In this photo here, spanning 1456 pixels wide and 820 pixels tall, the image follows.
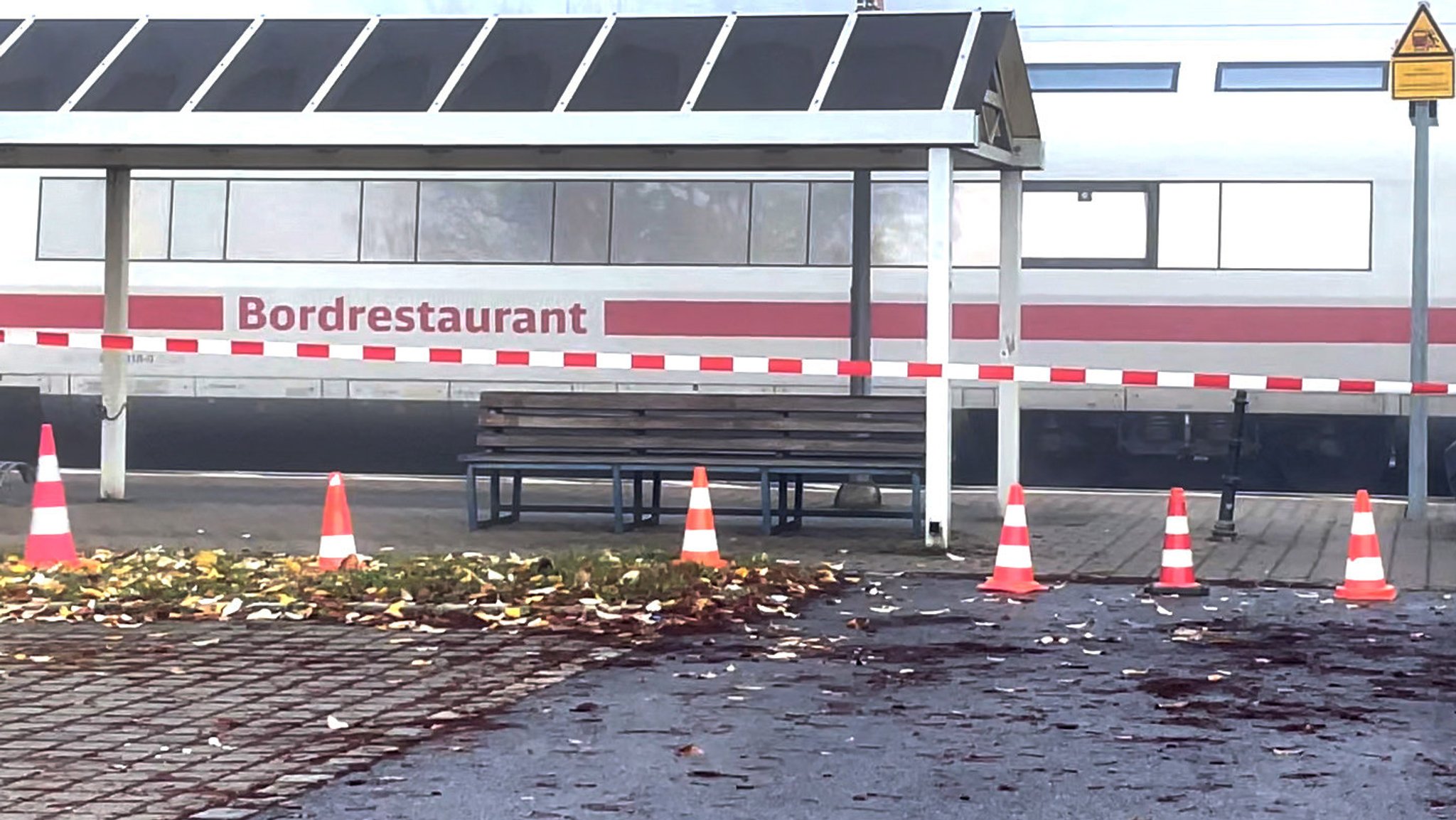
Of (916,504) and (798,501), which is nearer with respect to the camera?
(916,504)

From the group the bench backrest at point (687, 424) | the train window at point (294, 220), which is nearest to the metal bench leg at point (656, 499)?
the bench backrest at point (687, 424)

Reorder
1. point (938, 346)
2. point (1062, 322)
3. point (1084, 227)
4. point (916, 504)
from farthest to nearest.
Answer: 1. point (1084, 227)
2. point (1062, 322)
3. point (916, 504)
4. point (938, 346)

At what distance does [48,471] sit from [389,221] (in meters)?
6.61

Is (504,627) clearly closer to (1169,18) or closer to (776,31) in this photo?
(776,31)

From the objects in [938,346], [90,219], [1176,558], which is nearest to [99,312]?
[90,219]

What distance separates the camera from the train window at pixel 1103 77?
1752 centimetres

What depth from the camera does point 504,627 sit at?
952 centimetres

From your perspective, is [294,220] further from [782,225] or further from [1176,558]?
[1176,558]

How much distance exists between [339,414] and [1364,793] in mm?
12751

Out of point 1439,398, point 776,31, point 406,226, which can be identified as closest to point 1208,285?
point 1439,398

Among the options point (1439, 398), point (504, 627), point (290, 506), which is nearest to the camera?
point (504, 627)

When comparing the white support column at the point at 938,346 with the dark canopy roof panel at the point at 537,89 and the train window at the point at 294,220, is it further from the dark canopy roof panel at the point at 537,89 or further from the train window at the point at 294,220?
the train window at the point at 294,220

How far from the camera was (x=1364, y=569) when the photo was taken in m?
10.8

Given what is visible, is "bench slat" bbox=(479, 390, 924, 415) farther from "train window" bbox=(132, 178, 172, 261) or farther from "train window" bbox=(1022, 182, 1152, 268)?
"train window" bbox=(132, 178, 172, 261)
